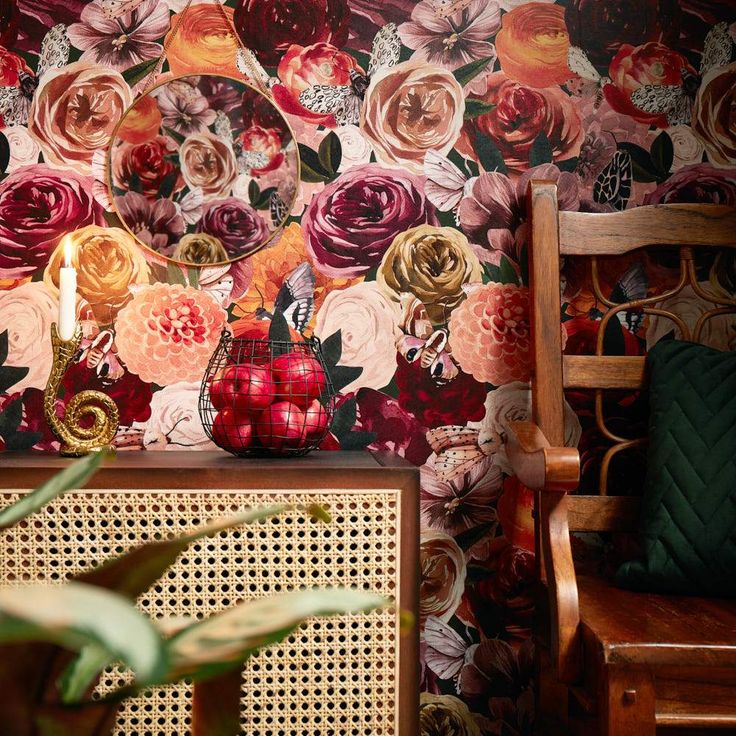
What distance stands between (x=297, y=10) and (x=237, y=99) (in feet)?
0.75

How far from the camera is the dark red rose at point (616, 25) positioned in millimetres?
1530

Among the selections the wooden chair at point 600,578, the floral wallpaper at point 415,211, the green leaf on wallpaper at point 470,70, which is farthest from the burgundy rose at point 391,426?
the green leaf on wallpaper at point 470,70

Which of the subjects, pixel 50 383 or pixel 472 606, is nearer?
pixel 50 383

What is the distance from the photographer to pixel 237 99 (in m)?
1.49

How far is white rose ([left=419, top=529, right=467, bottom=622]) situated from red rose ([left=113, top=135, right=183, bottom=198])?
35.1 inches

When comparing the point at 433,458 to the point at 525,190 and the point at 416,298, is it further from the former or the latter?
the point at 525,190

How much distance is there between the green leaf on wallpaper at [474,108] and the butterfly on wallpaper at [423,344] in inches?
15.5

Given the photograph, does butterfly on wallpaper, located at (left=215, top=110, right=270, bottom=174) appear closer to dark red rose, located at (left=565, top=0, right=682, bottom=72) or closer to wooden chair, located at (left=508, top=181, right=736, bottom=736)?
wooden chair, located at (left=508, top=181, right=736, bottom=736)

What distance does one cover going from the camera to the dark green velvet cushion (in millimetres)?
1171

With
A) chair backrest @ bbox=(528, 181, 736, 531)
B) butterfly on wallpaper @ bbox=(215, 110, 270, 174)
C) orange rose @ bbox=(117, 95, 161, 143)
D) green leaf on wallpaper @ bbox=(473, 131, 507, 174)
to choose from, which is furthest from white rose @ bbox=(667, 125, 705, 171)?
orange rose @ bbox=(117, 95, 161, 143)

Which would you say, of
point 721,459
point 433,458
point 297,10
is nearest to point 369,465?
point 433,458

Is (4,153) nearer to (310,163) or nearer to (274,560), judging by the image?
(310,163)

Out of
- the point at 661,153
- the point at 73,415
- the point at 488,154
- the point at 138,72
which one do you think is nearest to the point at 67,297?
the point at 73,415

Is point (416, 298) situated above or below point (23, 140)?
below
